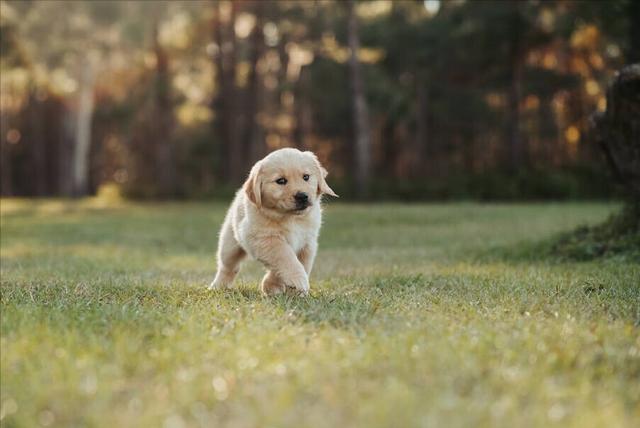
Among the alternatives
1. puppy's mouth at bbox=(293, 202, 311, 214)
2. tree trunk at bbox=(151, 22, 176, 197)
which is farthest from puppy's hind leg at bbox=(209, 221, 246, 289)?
tree trunk at bbox=(151, 22, 176, 197)

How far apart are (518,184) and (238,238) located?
23.7 meters

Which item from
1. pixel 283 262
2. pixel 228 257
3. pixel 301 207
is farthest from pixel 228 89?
pixel 283 262

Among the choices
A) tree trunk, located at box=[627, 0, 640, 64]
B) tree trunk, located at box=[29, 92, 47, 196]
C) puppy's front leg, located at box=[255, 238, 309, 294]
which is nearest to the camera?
puppy's front leg, located at box=[255, 238, 309, 294]

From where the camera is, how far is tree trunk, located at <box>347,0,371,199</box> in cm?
2642

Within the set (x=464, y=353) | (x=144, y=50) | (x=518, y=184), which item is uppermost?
(x=144, y=50)

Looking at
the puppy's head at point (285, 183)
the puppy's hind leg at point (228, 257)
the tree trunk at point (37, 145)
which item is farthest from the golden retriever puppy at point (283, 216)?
the tree trunk at point (37, 145)

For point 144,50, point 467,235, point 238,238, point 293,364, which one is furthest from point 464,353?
point 144,50

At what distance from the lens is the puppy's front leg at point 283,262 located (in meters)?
5.42

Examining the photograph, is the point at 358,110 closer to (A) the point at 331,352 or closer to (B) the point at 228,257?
(B) the point at 228,257

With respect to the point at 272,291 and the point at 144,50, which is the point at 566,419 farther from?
the point at 144,50

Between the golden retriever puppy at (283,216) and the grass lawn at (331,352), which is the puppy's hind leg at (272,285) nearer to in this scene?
the golden retriever puppy at (283,216)

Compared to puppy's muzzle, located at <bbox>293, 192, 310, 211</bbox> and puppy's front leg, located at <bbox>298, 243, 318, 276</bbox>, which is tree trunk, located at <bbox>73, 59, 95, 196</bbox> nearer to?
puppy's front leg, located at <bbox>298, 243, 318, 276</bbox>

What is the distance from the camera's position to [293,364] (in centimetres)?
318

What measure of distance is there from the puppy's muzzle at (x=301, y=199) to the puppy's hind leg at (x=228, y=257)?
1113mm
